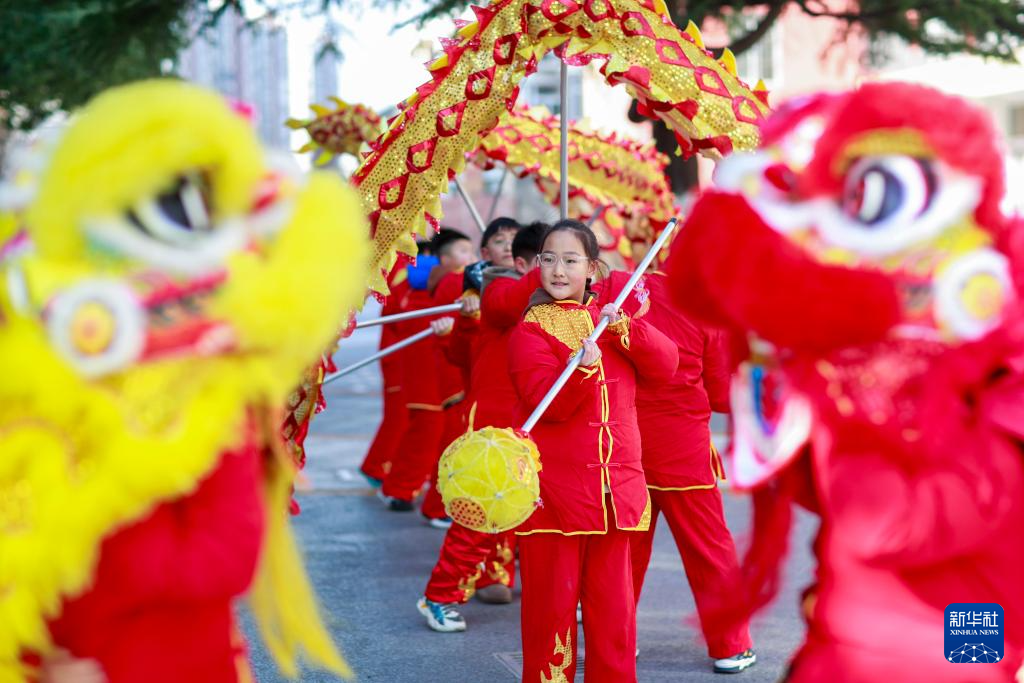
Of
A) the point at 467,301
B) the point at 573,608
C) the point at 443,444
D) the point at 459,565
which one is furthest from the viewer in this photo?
the point at 443,444

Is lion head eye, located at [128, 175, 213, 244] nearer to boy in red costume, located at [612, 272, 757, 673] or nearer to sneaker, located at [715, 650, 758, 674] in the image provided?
boy in red costume, located at [612, 272, 757, 673]

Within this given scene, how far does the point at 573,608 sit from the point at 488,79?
6.10ft

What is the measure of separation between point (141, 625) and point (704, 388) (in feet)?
10.7

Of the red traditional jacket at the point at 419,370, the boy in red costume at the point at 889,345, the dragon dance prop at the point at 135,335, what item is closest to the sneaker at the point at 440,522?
the red traditional jacket at the point at 419,370

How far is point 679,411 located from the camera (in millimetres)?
5129

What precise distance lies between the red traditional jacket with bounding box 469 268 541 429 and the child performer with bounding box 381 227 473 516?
7.88 feet

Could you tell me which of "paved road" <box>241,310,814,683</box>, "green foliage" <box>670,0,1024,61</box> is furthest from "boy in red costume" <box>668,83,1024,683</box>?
"green foliage" <box>670,0,1024,61</box>

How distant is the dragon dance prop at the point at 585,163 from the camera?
25.2 feet

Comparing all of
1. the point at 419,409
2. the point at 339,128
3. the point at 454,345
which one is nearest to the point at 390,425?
the point at 419,409

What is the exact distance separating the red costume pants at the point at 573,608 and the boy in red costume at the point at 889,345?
1.61m

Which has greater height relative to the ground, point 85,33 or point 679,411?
point 85,33

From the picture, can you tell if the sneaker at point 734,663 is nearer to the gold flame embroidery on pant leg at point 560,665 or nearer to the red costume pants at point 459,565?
the gold flame embroidery on pant leg at point 560,665

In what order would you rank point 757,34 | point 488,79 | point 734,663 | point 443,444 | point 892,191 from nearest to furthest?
point 892,191 < point 488,79 < point 734,663 < point 443,444 < point 757,34

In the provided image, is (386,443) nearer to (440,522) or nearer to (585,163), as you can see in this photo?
(440,522)
